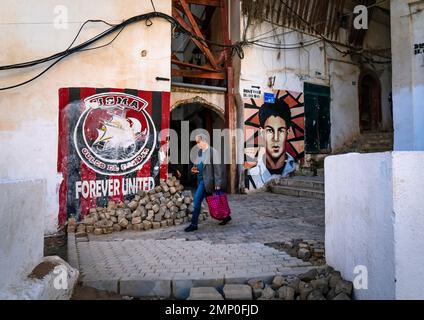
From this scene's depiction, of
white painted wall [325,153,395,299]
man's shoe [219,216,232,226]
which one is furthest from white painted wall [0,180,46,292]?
man's shoe [219,216,232,226]

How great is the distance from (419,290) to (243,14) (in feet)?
33.5


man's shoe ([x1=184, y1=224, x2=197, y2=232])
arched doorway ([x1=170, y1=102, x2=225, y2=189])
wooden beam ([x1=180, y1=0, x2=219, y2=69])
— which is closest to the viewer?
man's shoe ([x1=184, y1=224, x2=197, y2=232])

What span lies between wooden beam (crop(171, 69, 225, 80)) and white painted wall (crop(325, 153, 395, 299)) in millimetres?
7282

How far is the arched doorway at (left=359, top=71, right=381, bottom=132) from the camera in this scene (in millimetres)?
14844

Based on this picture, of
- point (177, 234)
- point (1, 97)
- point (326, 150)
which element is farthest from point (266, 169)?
point (1, 97)

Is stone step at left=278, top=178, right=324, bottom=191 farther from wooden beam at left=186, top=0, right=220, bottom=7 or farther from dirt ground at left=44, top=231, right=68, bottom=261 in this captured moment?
dirt ground at left=44, top=231, right=68, bottom=261

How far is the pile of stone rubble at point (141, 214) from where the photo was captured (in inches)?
259

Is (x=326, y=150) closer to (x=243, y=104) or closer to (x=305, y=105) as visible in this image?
(x=305, y=105)

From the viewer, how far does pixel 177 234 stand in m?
5.98

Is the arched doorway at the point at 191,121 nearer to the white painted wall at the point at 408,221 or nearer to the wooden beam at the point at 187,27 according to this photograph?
the wooden beam at the point at 187,27

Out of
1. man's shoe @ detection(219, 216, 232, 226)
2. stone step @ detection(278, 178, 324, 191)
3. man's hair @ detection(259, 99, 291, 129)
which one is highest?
man's hair @ detection(259, 99, 291, 129)

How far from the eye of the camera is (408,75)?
9.19m

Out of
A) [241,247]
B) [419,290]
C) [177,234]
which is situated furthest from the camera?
[177,234]

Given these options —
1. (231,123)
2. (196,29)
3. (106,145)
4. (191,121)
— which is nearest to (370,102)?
(231,123)
